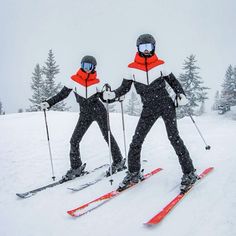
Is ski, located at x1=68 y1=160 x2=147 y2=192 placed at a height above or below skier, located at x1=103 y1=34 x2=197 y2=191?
below

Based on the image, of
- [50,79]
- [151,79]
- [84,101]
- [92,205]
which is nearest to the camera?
[92,205]

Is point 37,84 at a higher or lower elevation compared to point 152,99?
higher

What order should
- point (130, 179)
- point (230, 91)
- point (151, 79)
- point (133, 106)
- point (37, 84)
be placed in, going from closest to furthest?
point (151, 79) < point (130, 179) < point (230, 91) < point (37, 84) < point (133, 106)

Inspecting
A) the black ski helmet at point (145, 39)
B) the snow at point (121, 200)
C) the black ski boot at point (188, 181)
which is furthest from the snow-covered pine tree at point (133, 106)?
the black ski boot at point (188, 181)

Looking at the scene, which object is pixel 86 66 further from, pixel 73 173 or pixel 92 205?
pixel 92 205

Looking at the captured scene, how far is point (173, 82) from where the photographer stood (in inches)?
181

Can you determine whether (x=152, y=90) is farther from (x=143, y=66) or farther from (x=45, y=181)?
(x=45, y=181)

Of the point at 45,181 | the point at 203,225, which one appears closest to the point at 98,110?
the point at 45,181

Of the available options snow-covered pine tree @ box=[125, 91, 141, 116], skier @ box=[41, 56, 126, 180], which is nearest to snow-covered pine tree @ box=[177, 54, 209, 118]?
snow-covered pine tree @ box=[125, 91, 141, 116]

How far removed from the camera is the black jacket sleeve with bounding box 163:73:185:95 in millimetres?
4527

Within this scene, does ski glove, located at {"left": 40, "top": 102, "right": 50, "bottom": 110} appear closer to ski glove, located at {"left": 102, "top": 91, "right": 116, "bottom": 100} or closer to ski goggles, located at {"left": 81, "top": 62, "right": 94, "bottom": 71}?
ski goggles, located at {"left": 81, "top": 62, "right": 94, "bottom": 71}

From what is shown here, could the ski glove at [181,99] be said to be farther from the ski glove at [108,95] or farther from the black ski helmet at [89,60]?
the black ski helmet at [89,60]

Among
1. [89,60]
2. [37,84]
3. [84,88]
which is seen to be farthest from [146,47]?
[37,84]

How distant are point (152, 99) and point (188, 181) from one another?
1.63 metres
